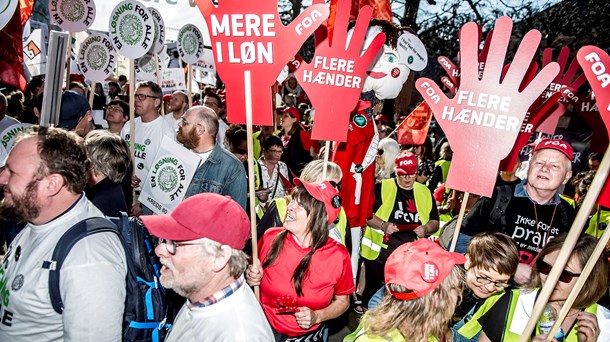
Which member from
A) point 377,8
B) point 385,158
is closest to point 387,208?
point 385,158

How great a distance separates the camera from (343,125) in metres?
3.79

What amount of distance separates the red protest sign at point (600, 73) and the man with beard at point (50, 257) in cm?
239

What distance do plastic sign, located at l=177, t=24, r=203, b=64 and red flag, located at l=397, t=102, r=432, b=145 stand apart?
12.3 ft

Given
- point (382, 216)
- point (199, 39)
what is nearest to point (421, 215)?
point (382, 216)

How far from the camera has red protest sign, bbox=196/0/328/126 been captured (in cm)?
311

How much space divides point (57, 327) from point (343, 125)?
2.41 metres

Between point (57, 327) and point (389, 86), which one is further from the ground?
point (389, 86)

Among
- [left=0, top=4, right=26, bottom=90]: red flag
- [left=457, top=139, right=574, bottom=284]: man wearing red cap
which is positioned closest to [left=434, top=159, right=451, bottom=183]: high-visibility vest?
[left=457, top=139, right=574, bottom=284]: man wearing red cap

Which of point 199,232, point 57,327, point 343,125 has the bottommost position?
point 57,327

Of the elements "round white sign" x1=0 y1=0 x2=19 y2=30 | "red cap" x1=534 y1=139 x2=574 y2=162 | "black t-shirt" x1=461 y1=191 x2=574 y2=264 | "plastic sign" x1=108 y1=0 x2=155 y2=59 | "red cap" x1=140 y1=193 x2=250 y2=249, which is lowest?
"black t-shirt" x1=461 y1=191 x2=574 y2=264

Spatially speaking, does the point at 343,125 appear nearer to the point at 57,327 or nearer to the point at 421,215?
the point at 421,215

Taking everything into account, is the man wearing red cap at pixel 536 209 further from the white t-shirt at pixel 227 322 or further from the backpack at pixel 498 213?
the white t-shirt at pixel 227 322

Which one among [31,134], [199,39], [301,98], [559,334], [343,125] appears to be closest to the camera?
[31,134]

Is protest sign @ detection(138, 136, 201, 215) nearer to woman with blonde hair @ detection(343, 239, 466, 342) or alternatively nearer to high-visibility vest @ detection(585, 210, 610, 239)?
woman with blonde hair @ detection(343, 239, 466, 342)
